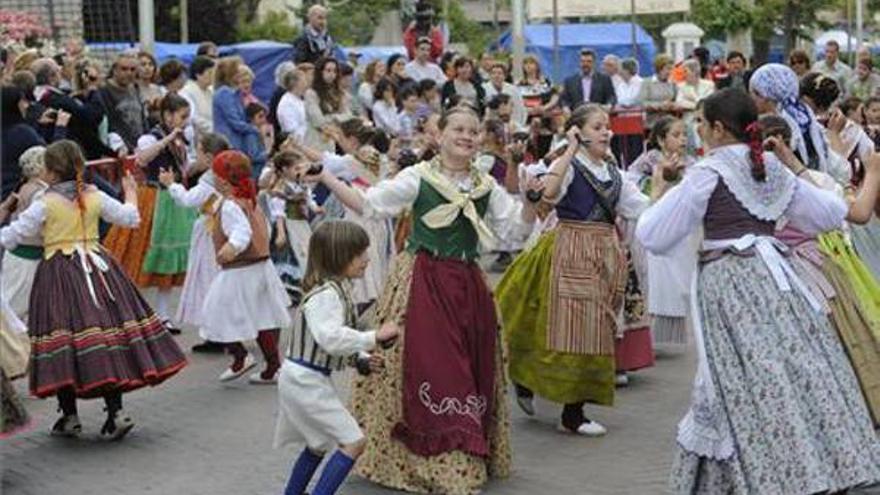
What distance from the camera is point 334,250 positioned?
7086 mm

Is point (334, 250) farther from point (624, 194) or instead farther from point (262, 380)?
point (262, 380)

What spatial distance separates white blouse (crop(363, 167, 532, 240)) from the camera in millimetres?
7809

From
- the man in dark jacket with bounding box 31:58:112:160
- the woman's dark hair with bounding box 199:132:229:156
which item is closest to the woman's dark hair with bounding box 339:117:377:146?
the woman's dark hair with bounding box 199:132:229:156

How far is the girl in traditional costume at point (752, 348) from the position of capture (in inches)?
253

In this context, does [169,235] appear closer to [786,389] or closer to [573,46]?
[786,389]

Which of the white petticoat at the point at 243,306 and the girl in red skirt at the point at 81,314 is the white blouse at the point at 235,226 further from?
the girl in red skirt at the point at 81,314

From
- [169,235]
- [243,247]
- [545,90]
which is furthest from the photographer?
[545,90]

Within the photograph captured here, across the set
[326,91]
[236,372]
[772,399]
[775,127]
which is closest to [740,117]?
[775,127]

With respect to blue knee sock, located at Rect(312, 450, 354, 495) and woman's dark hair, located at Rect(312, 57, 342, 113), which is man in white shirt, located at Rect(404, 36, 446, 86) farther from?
blue knee sock, located at Rect(312, 450, 354, 495)

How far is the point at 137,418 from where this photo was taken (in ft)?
31.2

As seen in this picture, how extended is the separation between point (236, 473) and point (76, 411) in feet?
4.23

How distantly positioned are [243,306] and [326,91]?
5.45 meters

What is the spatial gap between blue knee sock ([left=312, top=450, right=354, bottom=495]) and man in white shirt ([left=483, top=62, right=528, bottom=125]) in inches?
479

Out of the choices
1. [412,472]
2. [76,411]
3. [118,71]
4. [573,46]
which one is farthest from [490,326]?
[573,46]
